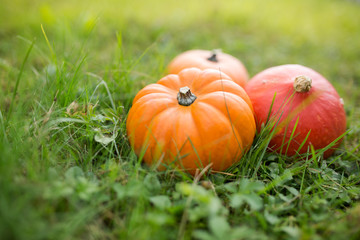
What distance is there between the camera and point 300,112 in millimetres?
2033

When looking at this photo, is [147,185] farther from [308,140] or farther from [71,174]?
[308,140]

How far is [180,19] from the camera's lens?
17.0 feet

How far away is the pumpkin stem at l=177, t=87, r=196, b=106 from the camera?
187 cm

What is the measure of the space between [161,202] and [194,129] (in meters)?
0.55

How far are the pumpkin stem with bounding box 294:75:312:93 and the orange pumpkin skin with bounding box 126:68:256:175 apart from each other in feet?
1.57

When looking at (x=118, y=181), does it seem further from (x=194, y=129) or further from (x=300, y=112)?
(x=300, y=112)

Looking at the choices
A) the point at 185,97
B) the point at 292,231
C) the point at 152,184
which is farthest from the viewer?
the point at 185,97

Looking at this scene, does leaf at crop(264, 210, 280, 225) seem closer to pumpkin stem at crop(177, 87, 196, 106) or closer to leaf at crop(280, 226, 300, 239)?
leaf at crop(280, 226, 300, 239)

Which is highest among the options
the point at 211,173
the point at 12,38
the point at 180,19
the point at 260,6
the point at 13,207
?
the point at 260,6

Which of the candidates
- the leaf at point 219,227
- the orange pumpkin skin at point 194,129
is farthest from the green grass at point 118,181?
the orange pumpkin skin at point 194,129

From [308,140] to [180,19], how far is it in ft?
13.1

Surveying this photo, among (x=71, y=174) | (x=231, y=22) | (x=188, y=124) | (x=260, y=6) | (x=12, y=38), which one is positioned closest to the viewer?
(x=71, y=174)

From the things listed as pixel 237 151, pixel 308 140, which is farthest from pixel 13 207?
pixel 308 140

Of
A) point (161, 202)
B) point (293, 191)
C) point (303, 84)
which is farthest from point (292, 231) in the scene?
point (303, 84)
